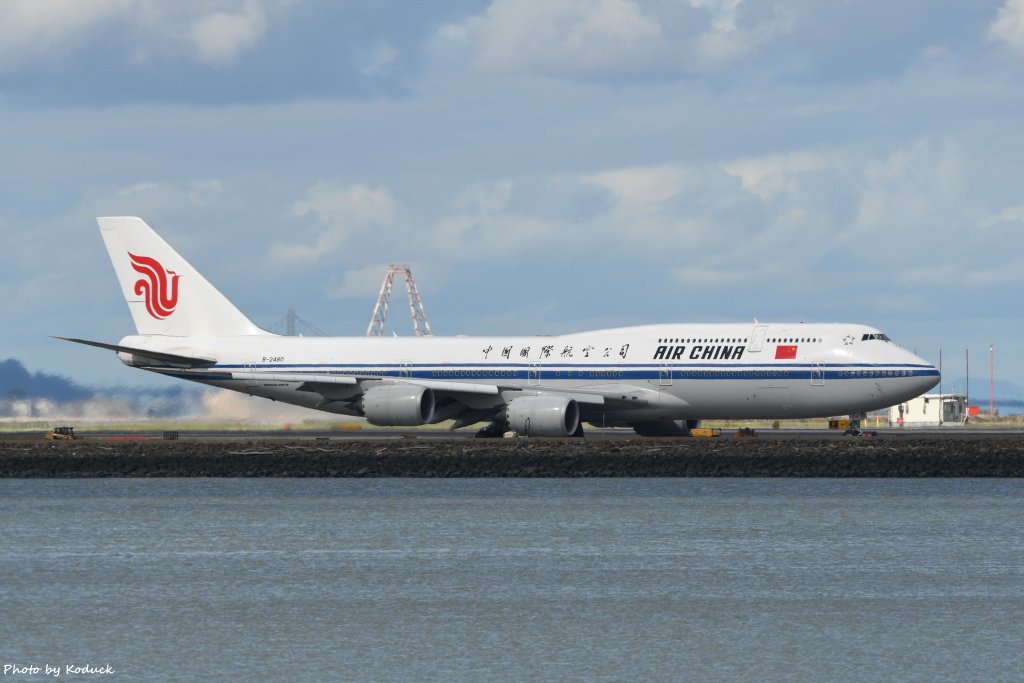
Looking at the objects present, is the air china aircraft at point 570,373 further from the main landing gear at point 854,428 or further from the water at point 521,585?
the water at point 521,585

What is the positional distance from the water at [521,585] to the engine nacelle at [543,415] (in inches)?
303

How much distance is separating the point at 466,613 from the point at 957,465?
118 feet

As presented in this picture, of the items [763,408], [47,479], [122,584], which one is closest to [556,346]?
[763,408]

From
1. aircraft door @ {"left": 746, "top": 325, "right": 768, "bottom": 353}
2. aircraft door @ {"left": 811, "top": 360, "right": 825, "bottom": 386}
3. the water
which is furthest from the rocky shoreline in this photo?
the water

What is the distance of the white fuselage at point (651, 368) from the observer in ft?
203

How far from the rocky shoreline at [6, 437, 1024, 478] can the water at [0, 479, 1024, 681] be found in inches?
227

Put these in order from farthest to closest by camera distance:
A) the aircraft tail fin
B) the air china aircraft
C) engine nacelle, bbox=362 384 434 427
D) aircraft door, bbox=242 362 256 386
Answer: the aircraft tail fin < aircraft door, bbox=242 362 256 386 < engine nacelle, bbox=362 384 434 427 < the air china aircraft

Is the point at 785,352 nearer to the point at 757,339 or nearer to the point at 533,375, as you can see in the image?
the point at 757,339

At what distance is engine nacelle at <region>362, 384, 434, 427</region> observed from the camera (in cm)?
6356

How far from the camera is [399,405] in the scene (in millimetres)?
63562

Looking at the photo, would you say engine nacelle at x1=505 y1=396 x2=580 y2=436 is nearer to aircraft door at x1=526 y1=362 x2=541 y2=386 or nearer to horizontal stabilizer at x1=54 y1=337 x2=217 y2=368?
aircraft door at x1=526 y1=362 x2=541 y2=386

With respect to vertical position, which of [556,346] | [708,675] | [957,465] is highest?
[556,346]

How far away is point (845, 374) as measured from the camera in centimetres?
6166

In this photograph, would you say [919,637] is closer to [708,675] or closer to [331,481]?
[708,675]
